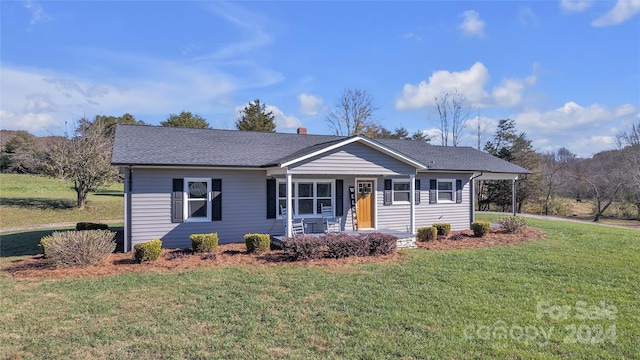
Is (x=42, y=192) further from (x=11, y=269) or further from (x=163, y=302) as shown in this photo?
(x=163, y=302)

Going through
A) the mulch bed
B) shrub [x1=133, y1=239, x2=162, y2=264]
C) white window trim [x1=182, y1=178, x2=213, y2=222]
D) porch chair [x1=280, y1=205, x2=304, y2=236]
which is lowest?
the mulch bed

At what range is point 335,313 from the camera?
19.5ft

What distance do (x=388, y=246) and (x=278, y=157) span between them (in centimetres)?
531

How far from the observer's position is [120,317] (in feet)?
19.1

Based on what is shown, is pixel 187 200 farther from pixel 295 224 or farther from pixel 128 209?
pixel 295 224

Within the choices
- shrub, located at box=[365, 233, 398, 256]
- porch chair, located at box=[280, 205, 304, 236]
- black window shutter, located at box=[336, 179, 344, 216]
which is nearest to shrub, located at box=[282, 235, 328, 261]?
shrub, located at box=[365, 233, 398, 256]

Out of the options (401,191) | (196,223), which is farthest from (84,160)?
(401,191)

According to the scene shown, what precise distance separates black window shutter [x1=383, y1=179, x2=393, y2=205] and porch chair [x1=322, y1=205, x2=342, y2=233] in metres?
2.33

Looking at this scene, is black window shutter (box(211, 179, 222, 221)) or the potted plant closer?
black window shutter (box(211, 179, 222, 221))

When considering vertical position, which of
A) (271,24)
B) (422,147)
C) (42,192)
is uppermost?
(271,24)

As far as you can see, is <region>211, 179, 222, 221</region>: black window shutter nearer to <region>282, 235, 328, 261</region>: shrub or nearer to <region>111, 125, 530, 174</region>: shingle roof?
<region>111, 125, 530, 174</region>: shingle roof

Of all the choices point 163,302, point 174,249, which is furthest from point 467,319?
point 174,249

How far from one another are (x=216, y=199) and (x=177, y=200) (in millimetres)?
1209

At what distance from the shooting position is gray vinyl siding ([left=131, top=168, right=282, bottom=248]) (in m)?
11.6
